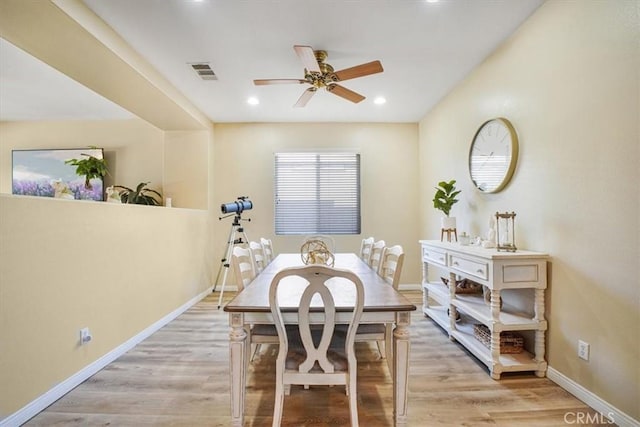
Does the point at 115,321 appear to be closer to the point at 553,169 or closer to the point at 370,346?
the point at 370,346

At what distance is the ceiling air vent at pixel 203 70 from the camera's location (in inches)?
111

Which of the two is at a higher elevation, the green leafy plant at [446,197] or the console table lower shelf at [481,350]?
the green leafy plant at [446,197]

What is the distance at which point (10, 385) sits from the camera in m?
1.63

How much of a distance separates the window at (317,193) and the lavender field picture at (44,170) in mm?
2652

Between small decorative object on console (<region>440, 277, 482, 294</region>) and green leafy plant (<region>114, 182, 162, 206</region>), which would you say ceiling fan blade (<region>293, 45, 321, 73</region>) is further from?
green leafy plant (<region>114, 182, 162, 206</region>)

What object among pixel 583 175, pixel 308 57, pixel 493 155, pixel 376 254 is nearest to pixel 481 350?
pixel 376 254

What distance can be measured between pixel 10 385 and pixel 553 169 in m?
3.51

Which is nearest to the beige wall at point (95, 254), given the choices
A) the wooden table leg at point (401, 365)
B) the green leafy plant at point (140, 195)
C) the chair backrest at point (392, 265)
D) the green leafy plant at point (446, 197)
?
the green leafy plant at point (140, 195)

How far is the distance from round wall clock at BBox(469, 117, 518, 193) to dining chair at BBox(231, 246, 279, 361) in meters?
2.19

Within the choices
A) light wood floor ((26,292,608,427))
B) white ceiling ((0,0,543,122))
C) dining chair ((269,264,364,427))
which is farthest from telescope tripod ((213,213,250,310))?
dining chair ((269,264,364,427))

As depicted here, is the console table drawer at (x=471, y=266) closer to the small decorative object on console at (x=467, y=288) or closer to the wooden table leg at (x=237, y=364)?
the small decorative object on console at (x=467, y=288)

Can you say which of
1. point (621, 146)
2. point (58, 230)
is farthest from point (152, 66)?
point (621, 146)

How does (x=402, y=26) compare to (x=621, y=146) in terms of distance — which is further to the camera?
(x=402, y=26)

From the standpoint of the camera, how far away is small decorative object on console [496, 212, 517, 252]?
7.73 ft
